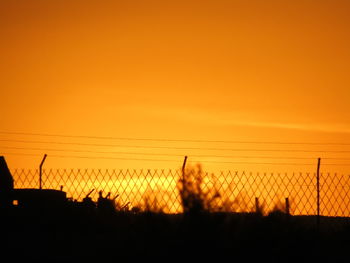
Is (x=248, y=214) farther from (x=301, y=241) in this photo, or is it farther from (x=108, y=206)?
(x=108, y=206)

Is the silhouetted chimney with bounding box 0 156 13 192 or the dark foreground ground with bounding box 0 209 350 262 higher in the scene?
the silhouetted chimney with bounding box 0 156 13 192

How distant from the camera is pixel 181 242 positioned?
14922 mm

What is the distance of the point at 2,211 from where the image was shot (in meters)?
22.9

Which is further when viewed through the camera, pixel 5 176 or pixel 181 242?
pixel 5 176

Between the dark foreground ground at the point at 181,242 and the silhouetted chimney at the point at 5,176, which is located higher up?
the silhouetted chimney at the point at 5,176

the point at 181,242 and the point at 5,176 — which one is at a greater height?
the point at 5,176

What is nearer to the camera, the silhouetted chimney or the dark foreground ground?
the dark foreground ground

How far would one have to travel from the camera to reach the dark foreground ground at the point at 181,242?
49.0 ft

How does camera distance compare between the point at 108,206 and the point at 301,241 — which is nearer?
the point at 301,241

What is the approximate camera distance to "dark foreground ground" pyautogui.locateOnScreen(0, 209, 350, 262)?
1495 cm

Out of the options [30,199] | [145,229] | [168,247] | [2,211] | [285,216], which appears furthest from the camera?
[30,199]

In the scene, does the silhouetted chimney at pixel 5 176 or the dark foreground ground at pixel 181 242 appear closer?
the dark foreground ground at pixel 181 242

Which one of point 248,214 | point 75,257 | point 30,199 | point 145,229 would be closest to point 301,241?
point 248,214

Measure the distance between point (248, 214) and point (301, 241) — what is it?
1.41 meters
